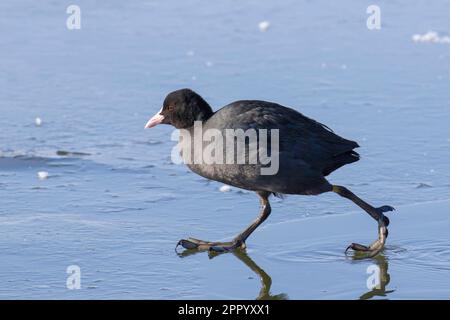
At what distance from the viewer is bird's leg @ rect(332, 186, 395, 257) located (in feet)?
21.7

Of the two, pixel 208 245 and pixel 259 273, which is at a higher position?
pixel 208 245

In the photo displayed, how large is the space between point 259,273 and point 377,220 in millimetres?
1087

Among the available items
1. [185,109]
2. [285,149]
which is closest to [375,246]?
[285,149]

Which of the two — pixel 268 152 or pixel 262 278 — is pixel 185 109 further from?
pixel 262 278

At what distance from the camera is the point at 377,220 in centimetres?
693

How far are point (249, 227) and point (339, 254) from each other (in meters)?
0.63

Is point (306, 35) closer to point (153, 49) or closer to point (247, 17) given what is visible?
point (247, 17)

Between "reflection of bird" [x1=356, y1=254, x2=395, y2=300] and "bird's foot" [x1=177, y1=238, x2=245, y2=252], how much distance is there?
0.92 m

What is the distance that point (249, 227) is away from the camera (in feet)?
22.3

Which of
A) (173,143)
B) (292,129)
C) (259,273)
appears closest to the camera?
(259,273)

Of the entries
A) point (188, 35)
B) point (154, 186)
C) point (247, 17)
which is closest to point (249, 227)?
point (154, 186)

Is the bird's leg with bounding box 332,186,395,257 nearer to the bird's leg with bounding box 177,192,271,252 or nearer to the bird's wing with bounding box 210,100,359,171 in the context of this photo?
the bird's wing with bounding box 210,100,359,171

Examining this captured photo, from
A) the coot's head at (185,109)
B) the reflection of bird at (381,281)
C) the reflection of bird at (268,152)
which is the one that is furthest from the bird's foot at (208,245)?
the reflection of bird at (381,281)

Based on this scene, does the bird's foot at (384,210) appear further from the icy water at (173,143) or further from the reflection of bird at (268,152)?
the icy water at (173,143)
